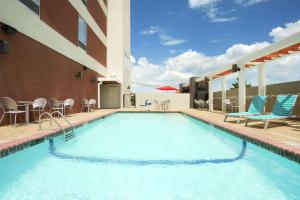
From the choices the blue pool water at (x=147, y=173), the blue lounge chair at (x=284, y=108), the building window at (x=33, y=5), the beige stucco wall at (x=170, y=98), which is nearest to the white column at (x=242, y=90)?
the blue lounge chair at (x=284, y=108)

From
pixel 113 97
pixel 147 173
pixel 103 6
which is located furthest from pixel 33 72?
pixel 113 97

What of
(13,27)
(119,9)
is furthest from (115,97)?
(13,27)

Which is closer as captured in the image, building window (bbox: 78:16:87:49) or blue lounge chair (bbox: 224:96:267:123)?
blue lounge chair (bbox: 224:96:267:123)

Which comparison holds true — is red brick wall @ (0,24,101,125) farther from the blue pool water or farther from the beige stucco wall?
the beige stucco wall

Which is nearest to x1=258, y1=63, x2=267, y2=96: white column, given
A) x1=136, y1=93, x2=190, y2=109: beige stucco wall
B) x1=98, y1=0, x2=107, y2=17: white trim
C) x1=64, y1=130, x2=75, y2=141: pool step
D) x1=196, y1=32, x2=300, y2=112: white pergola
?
x1=196, y1=32, x2=300, y2=112: white pergola

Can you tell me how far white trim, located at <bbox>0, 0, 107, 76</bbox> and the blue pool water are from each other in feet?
13.9

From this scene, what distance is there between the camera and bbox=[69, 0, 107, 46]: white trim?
1434 cm

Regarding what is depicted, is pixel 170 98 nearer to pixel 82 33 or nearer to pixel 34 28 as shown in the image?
pixel 82 33

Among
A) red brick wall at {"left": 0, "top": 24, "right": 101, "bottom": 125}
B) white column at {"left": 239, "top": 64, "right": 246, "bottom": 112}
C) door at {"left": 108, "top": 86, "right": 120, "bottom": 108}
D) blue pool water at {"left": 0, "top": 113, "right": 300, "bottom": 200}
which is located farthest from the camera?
door at {"left": 108, "top": 86, "right": 120, "bottom": 108}

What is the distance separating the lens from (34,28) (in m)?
9.43

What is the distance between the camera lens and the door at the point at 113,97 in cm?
2400

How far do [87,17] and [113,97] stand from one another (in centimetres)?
874

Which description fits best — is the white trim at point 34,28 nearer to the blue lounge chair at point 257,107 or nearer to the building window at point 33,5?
the building window at point 33,5

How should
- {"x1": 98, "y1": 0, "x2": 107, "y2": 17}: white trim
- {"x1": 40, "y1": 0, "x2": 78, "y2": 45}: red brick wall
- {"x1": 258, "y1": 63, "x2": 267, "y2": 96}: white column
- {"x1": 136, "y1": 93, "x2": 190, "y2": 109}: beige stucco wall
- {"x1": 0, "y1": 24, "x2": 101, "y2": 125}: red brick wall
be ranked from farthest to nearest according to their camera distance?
{"x1": 136, "y1": 93, "x2": 190, "y2": 109}: beige stucco wall
{"x1": 98, "y1": 0, "x2": 107, "y2": 17}: white trim
{"x1": 258, "y1": 63, "x2": 267, "y2": 96}: white column
{"x1": 40, "y1": 0, "x2": 78, "y2": 45}: red brick wall
{"x1": 0, "y1": 24, "x2": 101, "y2": 125}: red brick wall
